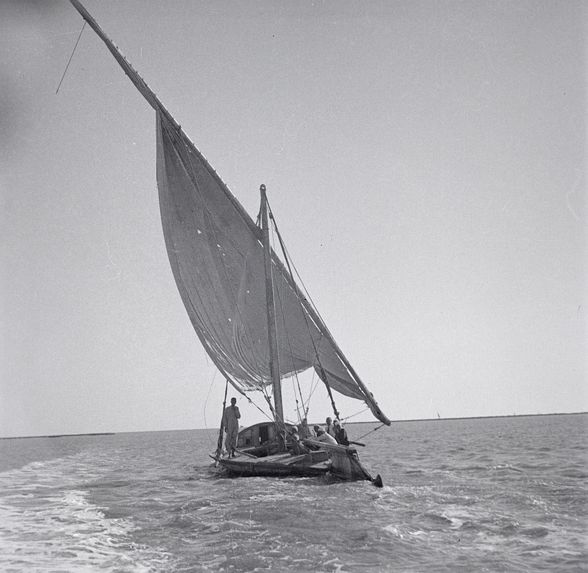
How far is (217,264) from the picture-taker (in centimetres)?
2217

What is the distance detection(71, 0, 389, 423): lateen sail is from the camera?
70.6 feet

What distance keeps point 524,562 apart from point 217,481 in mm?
12487

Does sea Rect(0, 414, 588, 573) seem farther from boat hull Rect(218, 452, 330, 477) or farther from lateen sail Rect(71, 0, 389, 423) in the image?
lateen sail Rect(71, 0, 389, 423)

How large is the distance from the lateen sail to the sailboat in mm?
39

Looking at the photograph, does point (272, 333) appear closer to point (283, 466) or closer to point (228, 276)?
point (228, 276)

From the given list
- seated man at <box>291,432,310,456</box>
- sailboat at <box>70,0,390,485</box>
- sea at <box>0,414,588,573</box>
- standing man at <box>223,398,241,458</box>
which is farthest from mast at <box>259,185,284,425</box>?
sea at <box>0,414,588,573</box>

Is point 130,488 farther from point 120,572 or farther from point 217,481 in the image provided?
point 120,572

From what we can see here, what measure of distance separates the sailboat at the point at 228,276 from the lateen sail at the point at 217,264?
39mm

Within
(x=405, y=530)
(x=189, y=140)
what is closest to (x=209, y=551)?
(x=405, y=530)

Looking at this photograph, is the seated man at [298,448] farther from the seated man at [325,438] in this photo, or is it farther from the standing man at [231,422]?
the standing man at [231,422]

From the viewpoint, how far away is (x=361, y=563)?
326 inches

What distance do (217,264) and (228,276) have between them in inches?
25.5

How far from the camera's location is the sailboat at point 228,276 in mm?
21156

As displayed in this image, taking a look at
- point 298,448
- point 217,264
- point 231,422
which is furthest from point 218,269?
point 298,448
